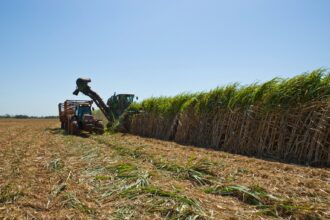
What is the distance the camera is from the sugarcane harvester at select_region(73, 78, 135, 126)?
20016 millimetres

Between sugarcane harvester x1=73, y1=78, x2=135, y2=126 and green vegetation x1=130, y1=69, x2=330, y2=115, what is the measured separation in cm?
688

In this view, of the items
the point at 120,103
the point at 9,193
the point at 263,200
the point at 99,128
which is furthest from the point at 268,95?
the point at 120,103

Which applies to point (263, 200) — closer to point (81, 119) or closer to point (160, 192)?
point (160, 192)

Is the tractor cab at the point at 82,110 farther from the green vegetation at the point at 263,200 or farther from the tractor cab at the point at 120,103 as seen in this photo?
the green vegetation at the point at 263,200

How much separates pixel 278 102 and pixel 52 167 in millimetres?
6732

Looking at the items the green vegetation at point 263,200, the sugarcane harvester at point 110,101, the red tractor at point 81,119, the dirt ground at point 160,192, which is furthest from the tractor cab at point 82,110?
the green vegetation at point 263,200

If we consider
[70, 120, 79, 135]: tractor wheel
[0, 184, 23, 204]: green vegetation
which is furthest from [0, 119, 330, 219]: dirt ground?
[70, 120, 79, 135]: tractor wheel

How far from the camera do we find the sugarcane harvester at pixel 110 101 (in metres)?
20.0

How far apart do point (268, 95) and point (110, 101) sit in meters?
13.3

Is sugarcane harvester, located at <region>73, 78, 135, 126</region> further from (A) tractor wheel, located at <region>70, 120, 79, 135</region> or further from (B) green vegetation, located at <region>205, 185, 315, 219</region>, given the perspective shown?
(B) green vegetation, located at <region>205, 185, 315, 219</region>

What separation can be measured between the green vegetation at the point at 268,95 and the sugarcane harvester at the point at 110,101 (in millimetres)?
6881

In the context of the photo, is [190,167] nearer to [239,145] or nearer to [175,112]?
[239,145]

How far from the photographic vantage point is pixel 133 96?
70.1 feet

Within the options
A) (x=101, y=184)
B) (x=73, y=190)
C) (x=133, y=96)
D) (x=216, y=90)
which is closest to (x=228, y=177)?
(x=101, y=184)
